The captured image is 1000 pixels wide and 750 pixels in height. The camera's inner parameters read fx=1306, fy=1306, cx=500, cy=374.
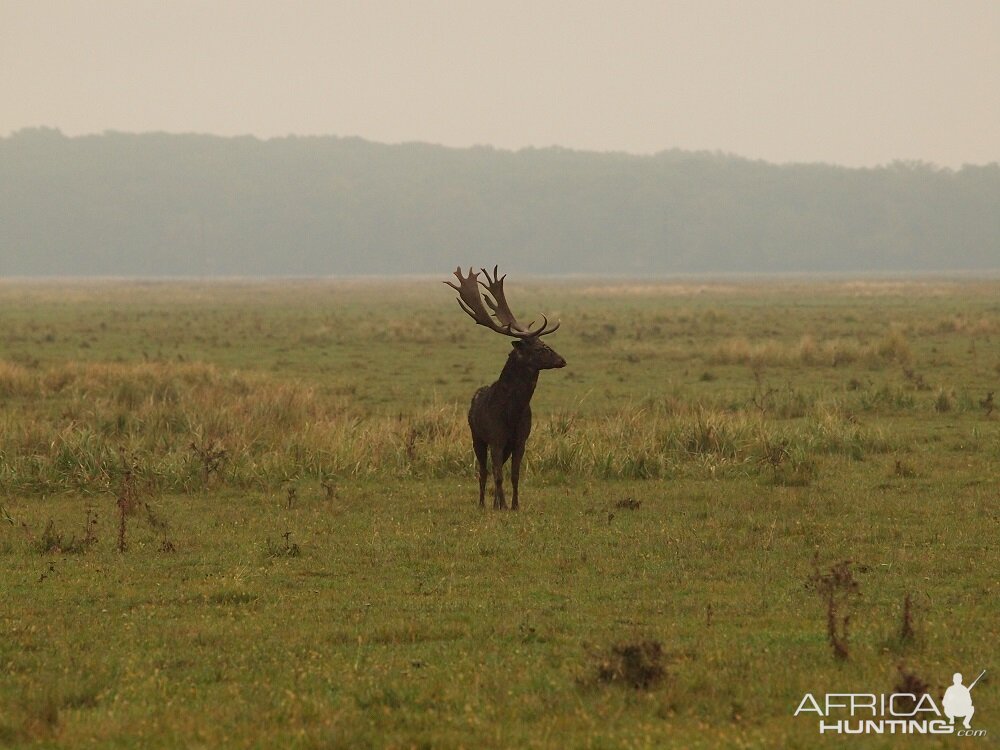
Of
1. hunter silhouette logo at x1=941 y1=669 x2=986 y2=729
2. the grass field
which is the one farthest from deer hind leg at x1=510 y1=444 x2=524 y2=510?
hunter silhouette logo at x1=941 y1=669 x2=986 y2=729

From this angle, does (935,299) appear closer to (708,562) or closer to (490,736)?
(708,562)

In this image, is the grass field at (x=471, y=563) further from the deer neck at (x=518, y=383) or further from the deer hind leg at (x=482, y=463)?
the deer neck at (x=518, y=383)

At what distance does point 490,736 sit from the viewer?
7.77 metres

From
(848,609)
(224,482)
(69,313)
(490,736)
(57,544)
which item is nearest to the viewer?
(490,736)

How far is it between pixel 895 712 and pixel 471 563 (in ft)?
18.1

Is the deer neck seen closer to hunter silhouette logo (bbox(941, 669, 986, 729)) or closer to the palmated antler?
the palmated antler

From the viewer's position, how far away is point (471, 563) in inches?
507

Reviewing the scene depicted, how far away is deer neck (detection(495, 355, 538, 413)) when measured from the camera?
15.8 meters

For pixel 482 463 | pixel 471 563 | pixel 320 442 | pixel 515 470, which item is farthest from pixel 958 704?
pixel 320 442

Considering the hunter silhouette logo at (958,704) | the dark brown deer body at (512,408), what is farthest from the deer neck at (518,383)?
the hunter silhouette logo at (958,704)

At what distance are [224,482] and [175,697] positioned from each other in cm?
986

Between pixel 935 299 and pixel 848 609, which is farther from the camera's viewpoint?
pixel 935 299

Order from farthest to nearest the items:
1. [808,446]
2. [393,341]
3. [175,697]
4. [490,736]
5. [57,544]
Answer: [393,341]
[808,446]
[57,544]
[175,697]
[490,736]

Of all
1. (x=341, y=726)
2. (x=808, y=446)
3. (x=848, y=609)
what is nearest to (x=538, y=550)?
(x=848, y=609)
